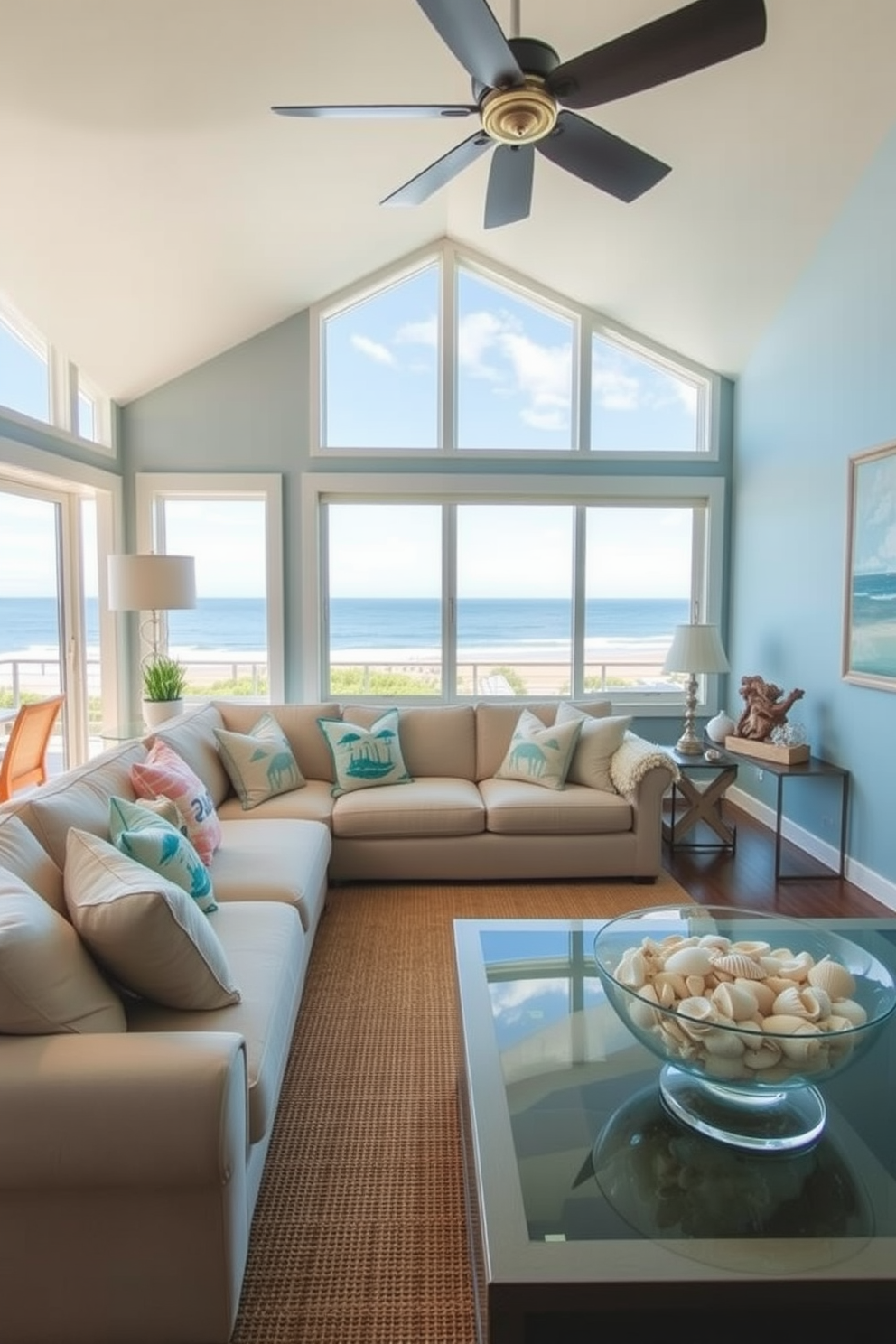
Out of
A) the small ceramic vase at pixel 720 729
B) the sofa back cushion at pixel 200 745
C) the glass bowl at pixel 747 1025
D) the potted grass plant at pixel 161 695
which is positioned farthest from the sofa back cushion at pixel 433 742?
the glass bowl at pixel 747 1025

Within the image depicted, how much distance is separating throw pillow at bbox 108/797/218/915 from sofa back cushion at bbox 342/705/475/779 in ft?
6.48

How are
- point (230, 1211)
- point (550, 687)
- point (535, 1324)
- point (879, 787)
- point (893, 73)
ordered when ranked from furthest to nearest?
point (550, 687) < point (879, 787) < point (893, 73) < point (230, 1211) < point (535, 1324)

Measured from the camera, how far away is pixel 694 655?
4.32 metres

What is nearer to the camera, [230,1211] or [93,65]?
[230,1211]

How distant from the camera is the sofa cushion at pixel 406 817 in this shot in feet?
11.6

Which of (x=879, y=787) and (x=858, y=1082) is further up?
(x=879, y=787)

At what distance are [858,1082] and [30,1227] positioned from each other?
1.62 m

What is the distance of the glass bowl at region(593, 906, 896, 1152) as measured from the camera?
4.15 feet

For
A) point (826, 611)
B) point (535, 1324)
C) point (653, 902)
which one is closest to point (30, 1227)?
point (535, 1324)

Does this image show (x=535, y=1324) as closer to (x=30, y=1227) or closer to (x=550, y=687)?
(x=30, y=1227)

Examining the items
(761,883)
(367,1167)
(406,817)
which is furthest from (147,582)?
(761,883)

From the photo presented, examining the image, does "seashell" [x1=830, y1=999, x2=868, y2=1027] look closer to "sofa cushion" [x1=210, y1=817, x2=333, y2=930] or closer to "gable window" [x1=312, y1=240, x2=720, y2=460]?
"sofa cushion" [x1=210, y1=817, x2=333, y2=930]

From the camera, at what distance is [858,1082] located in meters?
1.58

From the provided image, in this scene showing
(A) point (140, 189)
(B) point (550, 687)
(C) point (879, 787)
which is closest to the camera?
(A) point (140, 189)
